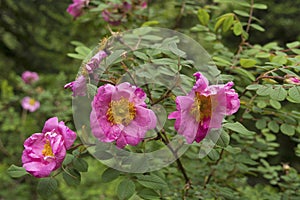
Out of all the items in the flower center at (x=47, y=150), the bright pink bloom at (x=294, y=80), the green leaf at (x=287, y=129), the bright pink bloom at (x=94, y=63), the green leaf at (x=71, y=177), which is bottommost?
the green leaf at (x=71, y=177)

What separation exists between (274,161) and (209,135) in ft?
7.96

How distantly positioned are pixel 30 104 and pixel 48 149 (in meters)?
1.84

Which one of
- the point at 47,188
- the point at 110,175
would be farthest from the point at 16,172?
the point at 110,175

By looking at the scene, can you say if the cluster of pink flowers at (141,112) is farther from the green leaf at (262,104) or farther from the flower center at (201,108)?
the green leaf at (262,104)

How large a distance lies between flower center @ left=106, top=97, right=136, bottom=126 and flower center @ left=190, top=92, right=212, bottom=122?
11 centimetres

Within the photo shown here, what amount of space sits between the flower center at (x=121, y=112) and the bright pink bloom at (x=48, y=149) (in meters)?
0.09

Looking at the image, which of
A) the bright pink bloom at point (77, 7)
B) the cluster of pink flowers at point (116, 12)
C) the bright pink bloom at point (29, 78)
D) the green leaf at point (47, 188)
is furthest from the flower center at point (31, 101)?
the green leaf at point (47, 188)

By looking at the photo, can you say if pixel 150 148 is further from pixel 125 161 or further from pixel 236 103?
pixel 236 103

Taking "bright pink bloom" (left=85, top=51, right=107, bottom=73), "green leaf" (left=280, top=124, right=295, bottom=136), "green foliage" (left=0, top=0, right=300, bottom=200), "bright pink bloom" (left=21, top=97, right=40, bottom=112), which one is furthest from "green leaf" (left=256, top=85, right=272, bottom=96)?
"bright pink bloom" (left=21, top=97, right=40, bottom=112)

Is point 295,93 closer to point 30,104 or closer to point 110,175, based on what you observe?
point 110,175

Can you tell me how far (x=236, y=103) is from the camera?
0.77m

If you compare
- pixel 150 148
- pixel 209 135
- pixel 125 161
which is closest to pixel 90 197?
pixel 150 148

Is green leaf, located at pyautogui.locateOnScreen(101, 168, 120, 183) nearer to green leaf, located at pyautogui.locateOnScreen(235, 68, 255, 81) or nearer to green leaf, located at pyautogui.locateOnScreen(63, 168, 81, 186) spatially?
green leaf, located at pyautogui.locateOnScreen(63, 168, 81, 186)

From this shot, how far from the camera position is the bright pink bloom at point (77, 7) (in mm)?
1563
